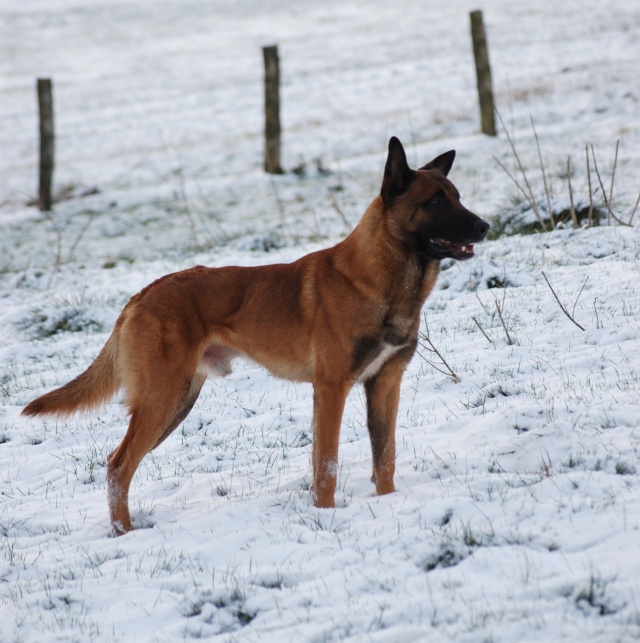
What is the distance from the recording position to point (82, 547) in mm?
4371

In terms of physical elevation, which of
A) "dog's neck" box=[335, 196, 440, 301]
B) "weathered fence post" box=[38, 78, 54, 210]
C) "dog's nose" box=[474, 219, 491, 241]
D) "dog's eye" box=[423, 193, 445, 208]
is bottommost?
"dog's neck" box=[335, 196, 440, 301]

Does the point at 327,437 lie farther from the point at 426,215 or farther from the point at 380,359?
the point at 426,215

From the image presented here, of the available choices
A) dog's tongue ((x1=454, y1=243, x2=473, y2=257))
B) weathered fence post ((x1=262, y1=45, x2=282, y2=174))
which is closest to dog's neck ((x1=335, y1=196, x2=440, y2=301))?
dog's tongue ((x1=454, y1=243, x2=473, y2=257))

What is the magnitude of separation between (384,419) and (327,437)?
46 centimetres

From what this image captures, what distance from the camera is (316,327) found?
4.66m

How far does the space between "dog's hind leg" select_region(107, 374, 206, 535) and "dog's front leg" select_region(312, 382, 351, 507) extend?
37.6 inches

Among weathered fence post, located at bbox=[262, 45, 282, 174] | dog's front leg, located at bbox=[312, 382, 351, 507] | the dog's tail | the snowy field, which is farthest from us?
weathered fence post, located at bbox=[262, 45, 282, 174]

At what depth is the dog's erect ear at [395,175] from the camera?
14.5 feet

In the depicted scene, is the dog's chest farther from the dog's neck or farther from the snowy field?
the snowy field

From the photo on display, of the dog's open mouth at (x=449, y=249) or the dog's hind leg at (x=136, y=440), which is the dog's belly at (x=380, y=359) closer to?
the dog's open mouth at (x=449, y=249)

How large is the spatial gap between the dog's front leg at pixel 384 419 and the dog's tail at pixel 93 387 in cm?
174

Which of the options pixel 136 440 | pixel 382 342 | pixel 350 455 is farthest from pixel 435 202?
pixel 136 440

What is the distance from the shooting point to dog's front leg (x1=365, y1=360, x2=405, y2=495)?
4703 millimetres

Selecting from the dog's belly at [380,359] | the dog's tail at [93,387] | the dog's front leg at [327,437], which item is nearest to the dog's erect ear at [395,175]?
the dog's belly at [380,359]
